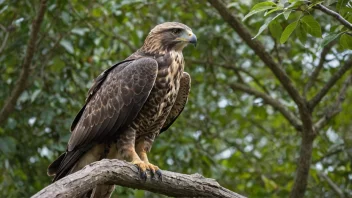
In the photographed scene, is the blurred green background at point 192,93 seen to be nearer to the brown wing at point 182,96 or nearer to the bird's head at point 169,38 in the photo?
the brown wing at point 182,96

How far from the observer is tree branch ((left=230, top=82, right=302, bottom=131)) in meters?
7.32

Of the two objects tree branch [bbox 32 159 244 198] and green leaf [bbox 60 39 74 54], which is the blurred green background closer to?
green leaf [bbox 60 39 74 54]

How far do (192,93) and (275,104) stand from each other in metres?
1.12

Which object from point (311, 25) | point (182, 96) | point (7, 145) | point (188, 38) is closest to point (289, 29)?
point (311, 25)

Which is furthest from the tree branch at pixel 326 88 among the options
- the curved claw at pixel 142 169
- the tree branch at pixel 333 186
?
the curved claw at pixel 142 169

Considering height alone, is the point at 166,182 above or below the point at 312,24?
below

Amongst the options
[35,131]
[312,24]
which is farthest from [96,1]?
[312,24]

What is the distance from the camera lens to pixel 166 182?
194 inches

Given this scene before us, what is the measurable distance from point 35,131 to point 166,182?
308cm

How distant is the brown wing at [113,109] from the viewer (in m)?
5.45

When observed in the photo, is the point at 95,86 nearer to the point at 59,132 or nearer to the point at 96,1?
the point at 59,132

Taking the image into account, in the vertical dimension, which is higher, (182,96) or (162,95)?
(162,95)

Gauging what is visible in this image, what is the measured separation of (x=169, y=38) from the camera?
5.88m

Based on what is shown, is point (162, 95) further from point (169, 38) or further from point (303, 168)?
point (303, 168)
